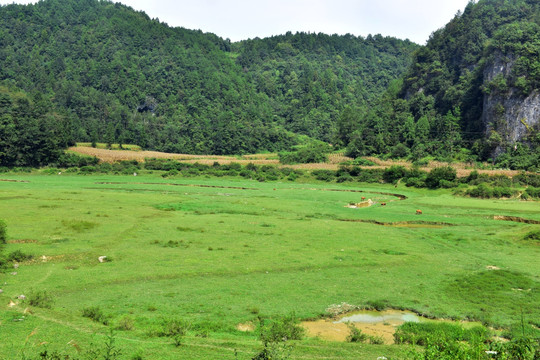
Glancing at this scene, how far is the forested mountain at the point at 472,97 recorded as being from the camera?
Answer: 3903 inches

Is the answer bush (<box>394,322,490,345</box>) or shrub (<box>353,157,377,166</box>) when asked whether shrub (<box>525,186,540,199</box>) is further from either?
bush (<box>394,322,490,345</box>)

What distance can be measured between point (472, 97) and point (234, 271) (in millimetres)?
115373

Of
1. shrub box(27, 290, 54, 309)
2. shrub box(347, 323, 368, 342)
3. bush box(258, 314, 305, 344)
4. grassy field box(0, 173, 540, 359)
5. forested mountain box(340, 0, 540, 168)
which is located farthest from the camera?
forested mountain box(340, 0, 540, 168)

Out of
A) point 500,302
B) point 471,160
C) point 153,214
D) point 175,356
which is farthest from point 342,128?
point 175,356

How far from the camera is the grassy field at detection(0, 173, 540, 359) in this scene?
45.3 feet

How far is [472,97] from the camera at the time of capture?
398ft

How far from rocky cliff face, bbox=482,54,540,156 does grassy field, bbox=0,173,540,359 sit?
62202 millimetres

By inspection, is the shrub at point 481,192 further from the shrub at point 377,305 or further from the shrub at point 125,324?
the shrub at point 125,324

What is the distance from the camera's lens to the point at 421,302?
1933 centimetres

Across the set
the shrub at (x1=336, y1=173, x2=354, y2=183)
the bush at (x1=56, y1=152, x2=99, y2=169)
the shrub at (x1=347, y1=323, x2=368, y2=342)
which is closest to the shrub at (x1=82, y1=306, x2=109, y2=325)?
the shrub at (x1=347, y1=323, x2=368, y2=342)

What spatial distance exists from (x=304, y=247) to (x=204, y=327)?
1405 centimetres

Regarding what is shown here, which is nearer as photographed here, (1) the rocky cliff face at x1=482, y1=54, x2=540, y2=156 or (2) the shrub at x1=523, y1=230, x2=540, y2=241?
(2) the shrub at x1=523, y1=230, x2=540, y2=241

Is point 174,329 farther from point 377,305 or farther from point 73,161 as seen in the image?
point 73,161

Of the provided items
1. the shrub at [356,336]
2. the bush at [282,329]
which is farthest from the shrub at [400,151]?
Result: the shrub at [356,336]
